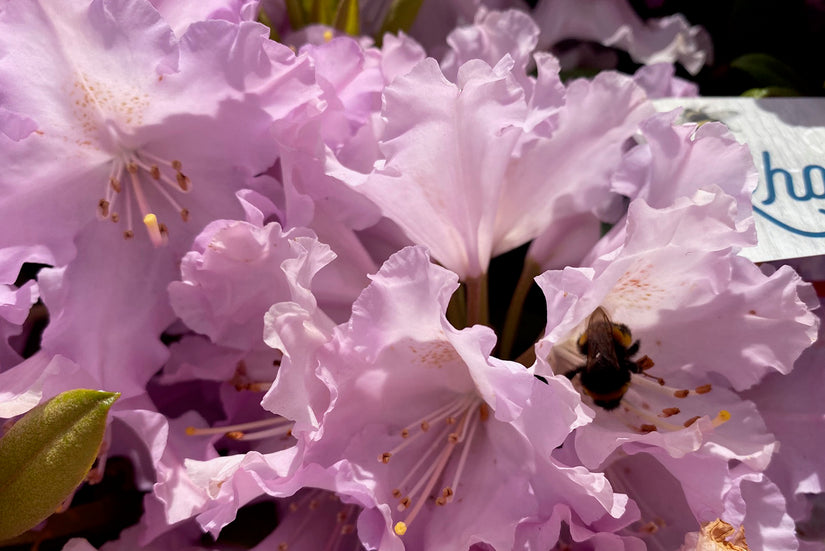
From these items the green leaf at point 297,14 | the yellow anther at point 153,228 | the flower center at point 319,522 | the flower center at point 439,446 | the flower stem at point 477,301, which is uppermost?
the green leaf at point 297,14

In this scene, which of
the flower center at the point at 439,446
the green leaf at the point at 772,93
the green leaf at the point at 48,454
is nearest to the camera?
the green leaf at the point at 48,454

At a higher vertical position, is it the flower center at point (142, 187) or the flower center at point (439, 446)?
the flower center at point (142, 187)

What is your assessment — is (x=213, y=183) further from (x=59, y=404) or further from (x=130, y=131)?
(x=59, y=404)

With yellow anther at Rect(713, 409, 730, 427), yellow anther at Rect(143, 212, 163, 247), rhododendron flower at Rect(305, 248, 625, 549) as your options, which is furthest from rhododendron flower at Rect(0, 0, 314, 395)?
yellow anther at Rect(713, 409, 730, 427)

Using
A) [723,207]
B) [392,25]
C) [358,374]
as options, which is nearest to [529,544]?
[358,374]

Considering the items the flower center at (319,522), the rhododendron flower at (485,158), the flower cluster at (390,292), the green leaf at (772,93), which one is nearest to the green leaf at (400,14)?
the flower cluster at (390,292)

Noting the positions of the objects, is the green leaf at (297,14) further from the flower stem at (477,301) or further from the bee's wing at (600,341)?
the bee's wing at (600,341)

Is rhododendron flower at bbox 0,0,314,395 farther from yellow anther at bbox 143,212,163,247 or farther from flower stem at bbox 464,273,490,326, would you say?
flower stem at bbox 464,273,490,326
